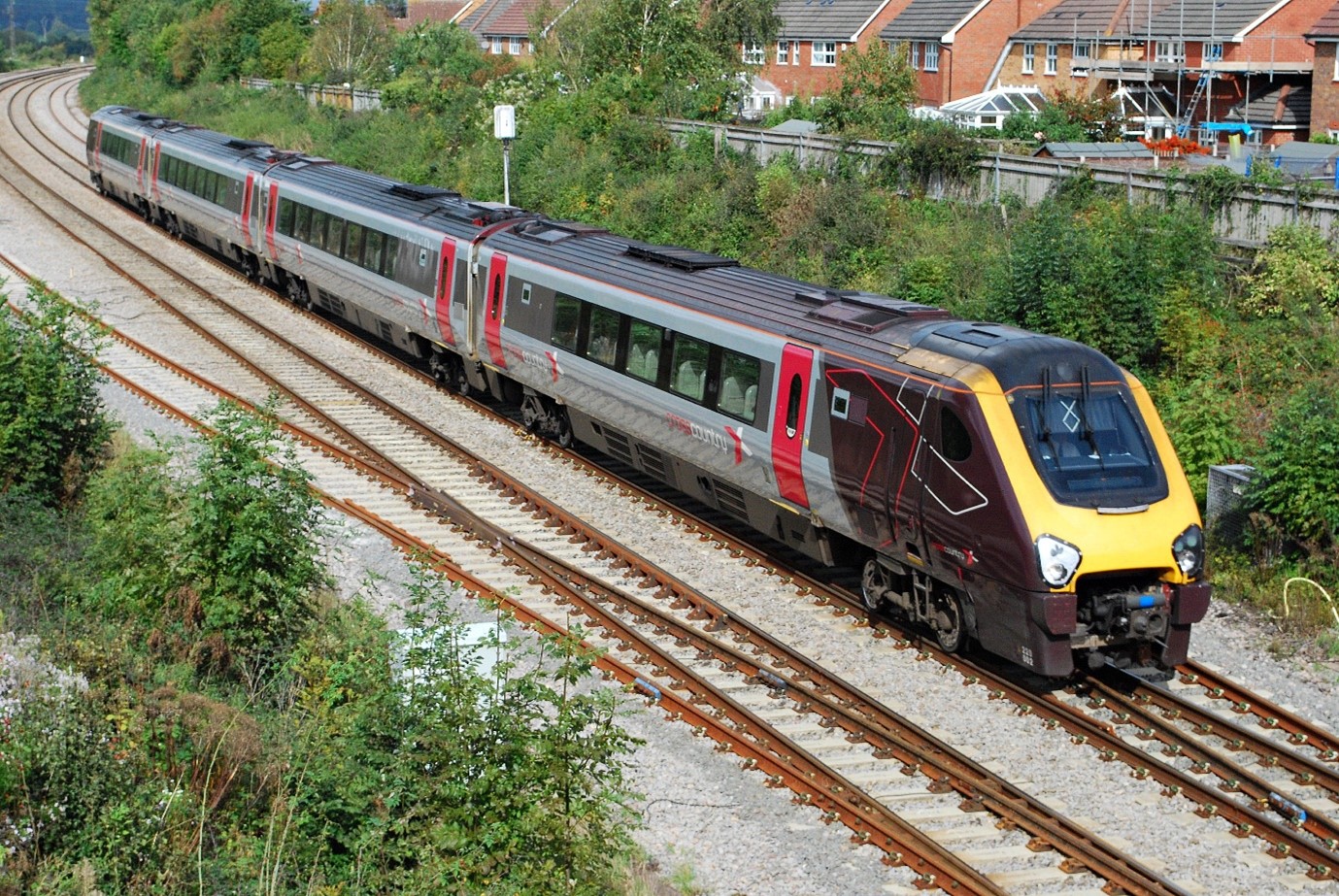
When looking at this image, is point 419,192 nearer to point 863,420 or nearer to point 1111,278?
point 1111,278

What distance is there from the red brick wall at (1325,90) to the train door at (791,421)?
23.7m

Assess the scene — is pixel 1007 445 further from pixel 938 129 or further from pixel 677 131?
pixel 677 131

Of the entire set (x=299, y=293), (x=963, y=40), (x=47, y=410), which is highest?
(x=963, y=40)

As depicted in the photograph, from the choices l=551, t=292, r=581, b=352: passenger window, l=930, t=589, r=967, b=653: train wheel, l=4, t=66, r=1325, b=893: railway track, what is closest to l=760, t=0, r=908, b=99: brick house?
l=4, t=66, r=1325, b=893: railway track

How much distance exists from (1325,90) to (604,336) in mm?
23110

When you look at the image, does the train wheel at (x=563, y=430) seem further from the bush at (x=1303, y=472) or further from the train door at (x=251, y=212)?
the train door at (x=251, y=212)

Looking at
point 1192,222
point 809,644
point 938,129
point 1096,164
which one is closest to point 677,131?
point 938,129

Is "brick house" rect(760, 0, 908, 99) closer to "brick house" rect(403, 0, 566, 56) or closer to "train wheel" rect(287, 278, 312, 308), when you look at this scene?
"brick house" rect(403, 0, 566, 56)

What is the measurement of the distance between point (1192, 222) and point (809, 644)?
31.6 feet

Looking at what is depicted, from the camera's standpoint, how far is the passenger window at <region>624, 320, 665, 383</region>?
16.7 m

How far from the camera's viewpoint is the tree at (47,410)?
56.1ft

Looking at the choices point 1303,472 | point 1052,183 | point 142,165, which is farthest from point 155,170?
point 1303,472

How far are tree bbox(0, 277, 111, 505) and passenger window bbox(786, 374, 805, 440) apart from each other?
8.01 meters

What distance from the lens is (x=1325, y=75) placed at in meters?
33.8
